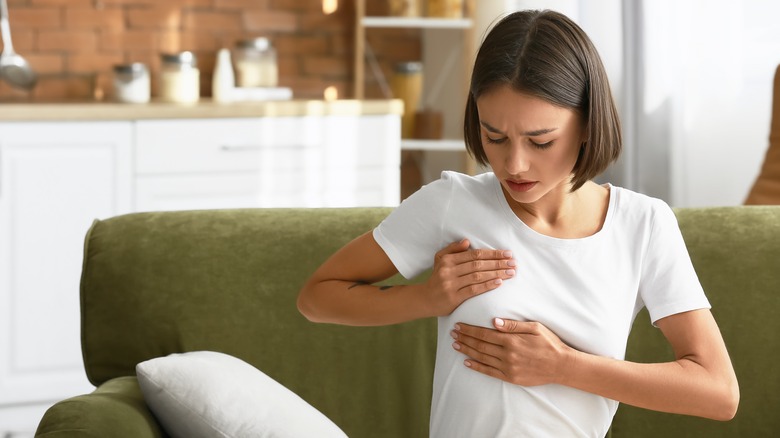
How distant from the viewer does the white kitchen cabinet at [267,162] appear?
379 centimetres

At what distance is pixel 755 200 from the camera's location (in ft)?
9.13

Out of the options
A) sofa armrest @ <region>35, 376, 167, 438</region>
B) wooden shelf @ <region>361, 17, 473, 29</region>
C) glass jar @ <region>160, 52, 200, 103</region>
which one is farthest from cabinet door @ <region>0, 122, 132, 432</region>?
sofa armrest @ <region>35, 376, 167, 438</region>

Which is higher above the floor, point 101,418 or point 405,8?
point 405,8

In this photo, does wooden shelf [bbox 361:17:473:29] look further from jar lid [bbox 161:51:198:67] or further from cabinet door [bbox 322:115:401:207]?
jar lid [bbox 161:51:198:67]

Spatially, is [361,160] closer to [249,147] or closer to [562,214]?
[249,147]

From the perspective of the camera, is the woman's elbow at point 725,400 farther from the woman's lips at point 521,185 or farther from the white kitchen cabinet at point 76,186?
the white kitchen cabinet at point 76,186

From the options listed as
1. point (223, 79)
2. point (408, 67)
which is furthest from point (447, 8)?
point (223, 79)

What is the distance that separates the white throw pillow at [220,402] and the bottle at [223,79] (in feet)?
8.41

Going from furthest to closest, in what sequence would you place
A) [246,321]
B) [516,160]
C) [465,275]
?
[246,321] → [465,275] → [516,160]

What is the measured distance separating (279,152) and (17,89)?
3.35 ft

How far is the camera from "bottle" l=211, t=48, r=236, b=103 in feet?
13.8

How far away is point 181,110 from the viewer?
3795 millimetres

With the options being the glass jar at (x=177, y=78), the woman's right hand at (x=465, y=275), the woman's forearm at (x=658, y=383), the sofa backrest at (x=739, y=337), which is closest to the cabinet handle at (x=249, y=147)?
the glass jar at (x=177, y=78)

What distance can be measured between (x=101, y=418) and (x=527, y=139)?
0.71 meters
